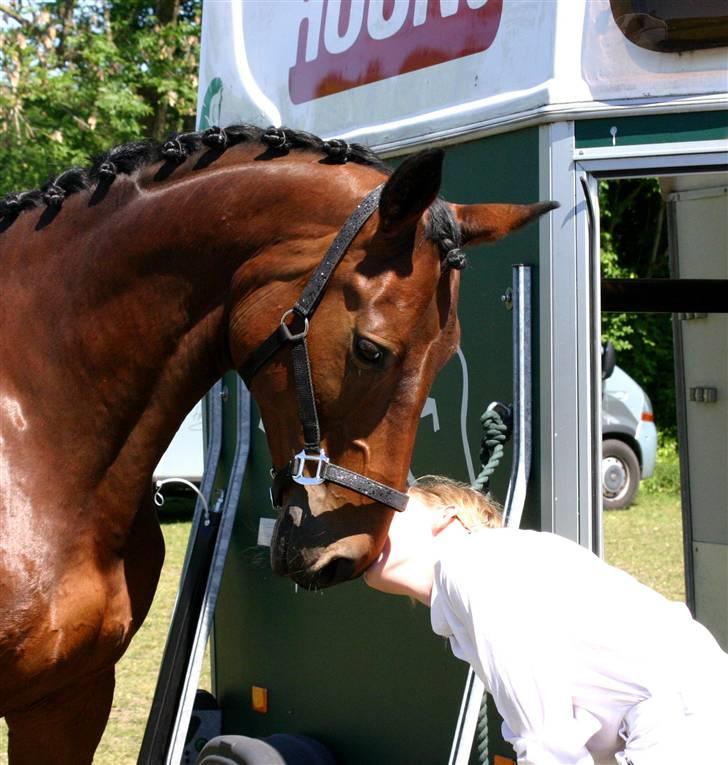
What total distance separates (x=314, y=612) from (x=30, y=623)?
1214mm

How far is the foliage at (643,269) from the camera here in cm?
1420

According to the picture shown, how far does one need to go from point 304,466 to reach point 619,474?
1048 cm

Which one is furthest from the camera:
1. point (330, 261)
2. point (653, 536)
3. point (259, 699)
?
point (653, 536)

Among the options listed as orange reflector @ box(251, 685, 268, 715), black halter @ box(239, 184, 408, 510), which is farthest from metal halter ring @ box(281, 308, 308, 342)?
orange reflector @ box(251, 685, 268, 715)

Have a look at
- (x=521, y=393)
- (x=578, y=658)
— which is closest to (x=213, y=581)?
(x=521, y=393)

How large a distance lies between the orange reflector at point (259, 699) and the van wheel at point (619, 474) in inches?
349

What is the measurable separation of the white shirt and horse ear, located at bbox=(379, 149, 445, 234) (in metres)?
0.70

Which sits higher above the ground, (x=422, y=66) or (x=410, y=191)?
(x=422, y=66)

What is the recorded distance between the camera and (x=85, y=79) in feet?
40.0

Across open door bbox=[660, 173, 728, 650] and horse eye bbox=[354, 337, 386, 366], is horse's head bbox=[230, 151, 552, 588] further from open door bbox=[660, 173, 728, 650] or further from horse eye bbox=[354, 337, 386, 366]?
open door bbox=[660, 173, 728, 650]

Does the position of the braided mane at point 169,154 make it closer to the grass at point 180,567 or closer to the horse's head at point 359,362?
the horse's head at point 359,362

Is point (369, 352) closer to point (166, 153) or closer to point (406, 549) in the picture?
point (406, 549)

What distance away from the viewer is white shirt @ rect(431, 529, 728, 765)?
1905 millimetres

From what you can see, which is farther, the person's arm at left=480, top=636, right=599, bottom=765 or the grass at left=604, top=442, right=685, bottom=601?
the grass at left=604, top=442, right=685, bottom=601
